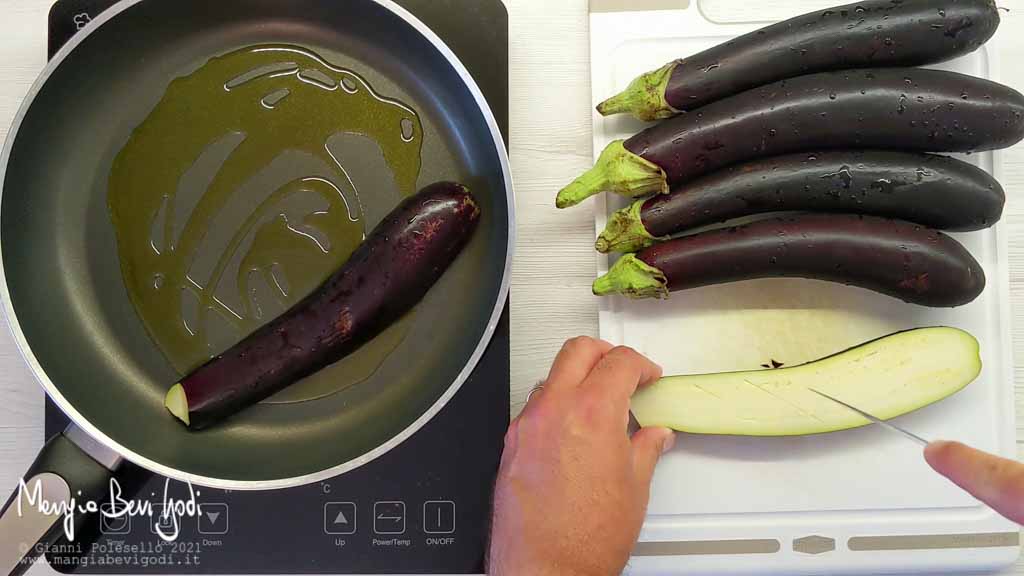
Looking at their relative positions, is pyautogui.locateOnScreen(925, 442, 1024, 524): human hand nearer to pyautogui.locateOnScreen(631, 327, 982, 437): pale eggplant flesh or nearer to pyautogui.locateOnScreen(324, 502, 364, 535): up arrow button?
pyautogui.locateOnScreen(631, 327, 982, 437): pale eggplant flesh

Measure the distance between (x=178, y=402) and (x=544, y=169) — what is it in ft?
2.07

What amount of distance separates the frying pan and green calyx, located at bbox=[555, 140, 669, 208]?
0.11 m

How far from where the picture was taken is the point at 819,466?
3.03 feet

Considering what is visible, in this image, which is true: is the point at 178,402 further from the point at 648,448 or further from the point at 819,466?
the point at 819,466

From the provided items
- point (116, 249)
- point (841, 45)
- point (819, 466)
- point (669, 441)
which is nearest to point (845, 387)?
point (819, 466)

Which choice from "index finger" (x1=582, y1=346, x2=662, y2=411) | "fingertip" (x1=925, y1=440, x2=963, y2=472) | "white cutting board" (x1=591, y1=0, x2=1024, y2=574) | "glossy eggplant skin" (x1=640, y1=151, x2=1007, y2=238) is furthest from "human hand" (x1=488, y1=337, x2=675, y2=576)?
"fingertip" (x1=925, y1=440, x2=963, y2=472)

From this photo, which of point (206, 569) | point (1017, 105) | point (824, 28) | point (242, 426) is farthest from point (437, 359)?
point (1017, 105)

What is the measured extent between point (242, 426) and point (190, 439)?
75mm

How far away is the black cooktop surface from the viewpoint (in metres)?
0.91

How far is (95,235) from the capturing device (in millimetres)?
966

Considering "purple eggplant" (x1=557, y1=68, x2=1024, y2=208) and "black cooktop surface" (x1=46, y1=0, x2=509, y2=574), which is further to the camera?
"black cooktop surface" (x1=46, y1=0, x2=509, y2=574)

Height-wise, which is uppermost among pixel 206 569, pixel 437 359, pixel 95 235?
pixel 95 235

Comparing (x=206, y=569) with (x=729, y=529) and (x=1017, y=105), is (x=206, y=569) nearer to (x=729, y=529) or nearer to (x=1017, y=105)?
(x=729, y=529)

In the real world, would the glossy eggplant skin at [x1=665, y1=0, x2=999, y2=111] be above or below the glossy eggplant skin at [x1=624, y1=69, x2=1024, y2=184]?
above
